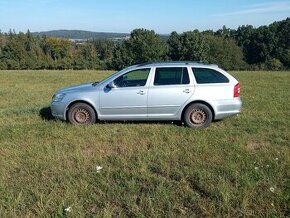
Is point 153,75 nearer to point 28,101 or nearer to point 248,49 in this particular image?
point 28,101

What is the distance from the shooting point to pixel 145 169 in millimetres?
5910

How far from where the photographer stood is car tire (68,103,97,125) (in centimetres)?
909

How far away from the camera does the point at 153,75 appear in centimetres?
899

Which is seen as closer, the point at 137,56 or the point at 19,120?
the point at 19,120

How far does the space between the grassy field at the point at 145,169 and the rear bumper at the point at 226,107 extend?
312 mm

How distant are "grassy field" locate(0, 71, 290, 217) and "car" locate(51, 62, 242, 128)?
0.93 ft

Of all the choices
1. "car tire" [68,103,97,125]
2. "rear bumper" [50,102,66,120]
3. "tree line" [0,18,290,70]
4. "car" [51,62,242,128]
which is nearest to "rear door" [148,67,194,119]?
"car" [51,62,242,128]

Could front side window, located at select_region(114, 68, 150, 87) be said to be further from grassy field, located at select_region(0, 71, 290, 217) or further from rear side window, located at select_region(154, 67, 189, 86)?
grassy field, located at select_region(0, 71, 290, 217)

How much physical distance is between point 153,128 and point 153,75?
1.23 metres

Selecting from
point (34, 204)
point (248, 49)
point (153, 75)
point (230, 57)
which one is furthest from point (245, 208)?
point (248, 49)

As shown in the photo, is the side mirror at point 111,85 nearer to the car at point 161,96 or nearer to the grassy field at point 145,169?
the car at point 161,96

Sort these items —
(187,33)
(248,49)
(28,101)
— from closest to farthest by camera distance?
(28,101) → (187,33) → (248,49)

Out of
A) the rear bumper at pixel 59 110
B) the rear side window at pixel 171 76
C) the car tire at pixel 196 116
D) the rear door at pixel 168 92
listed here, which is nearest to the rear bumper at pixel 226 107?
the car tire at pixel 196 116

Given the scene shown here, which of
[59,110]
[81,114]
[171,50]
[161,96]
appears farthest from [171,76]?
[171,50]
